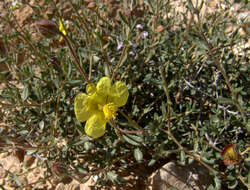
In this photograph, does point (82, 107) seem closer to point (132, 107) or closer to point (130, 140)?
point (130, 140)

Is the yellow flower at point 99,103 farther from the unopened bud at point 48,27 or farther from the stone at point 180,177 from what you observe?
the stone at point 180,177

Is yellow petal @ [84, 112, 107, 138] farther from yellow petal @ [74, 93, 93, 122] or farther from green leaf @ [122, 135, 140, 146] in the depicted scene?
green leaf @ [122, 135, 140, 146]

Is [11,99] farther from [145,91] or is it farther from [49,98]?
[145,91]

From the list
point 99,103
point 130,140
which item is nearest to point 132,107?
point 130,140

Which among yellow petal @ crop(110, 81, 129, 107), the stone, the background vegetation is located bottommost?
the stone

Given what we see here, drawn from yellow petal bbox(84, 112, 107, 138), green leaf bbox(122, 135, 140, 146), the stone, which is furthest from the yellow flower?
the stone

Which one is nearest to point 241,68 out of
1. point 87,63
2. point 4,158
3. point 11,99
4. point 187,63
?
point 187,63
